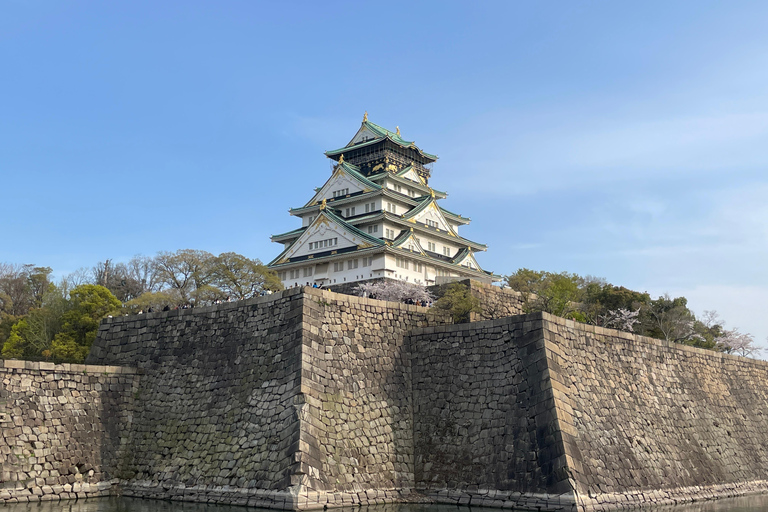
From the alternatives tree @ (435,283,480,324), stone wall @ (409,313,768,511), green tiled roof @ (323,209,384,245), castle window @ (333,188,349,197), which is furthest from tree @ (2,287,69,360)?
stone wall @ (409,313,768,511)

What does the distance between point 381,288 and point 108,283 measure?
2298cm

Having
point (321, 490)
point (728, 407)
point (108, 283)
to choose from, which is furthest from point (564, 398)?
point (108, 283)

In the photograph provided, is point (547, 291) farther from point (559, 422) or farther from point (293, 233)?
point (293, 233)

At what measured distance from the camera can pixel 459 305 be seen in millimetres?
21719

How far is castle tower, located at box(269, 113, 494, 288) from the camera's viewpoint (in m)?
41.8

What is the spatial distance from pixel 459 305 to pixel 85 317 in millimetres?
18274

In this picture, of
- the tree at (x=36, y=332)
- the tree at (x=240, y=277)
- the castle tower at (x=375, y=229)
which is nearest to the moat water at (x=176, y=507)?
the tree at (x=36, y=332)

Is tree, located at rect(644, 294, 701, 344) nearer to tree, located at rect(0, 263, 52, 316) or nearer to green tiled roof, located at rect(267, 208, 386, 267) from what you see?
green tiled roof, located at rect(267, 208, 386, 267)

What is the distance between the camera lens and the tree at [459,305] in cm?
2177

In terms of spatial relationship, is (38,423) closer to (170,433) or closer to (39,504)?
(39,504)

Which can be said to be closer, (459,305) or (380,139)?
(459,305)

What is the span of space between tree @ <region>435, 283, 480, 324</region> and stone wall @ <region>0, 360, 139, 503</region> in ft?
32.7

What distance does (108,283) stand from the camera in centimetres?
4909

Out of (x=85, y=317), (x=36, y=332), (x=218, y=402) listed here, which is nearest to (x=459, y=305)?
(x=218, y=402)
